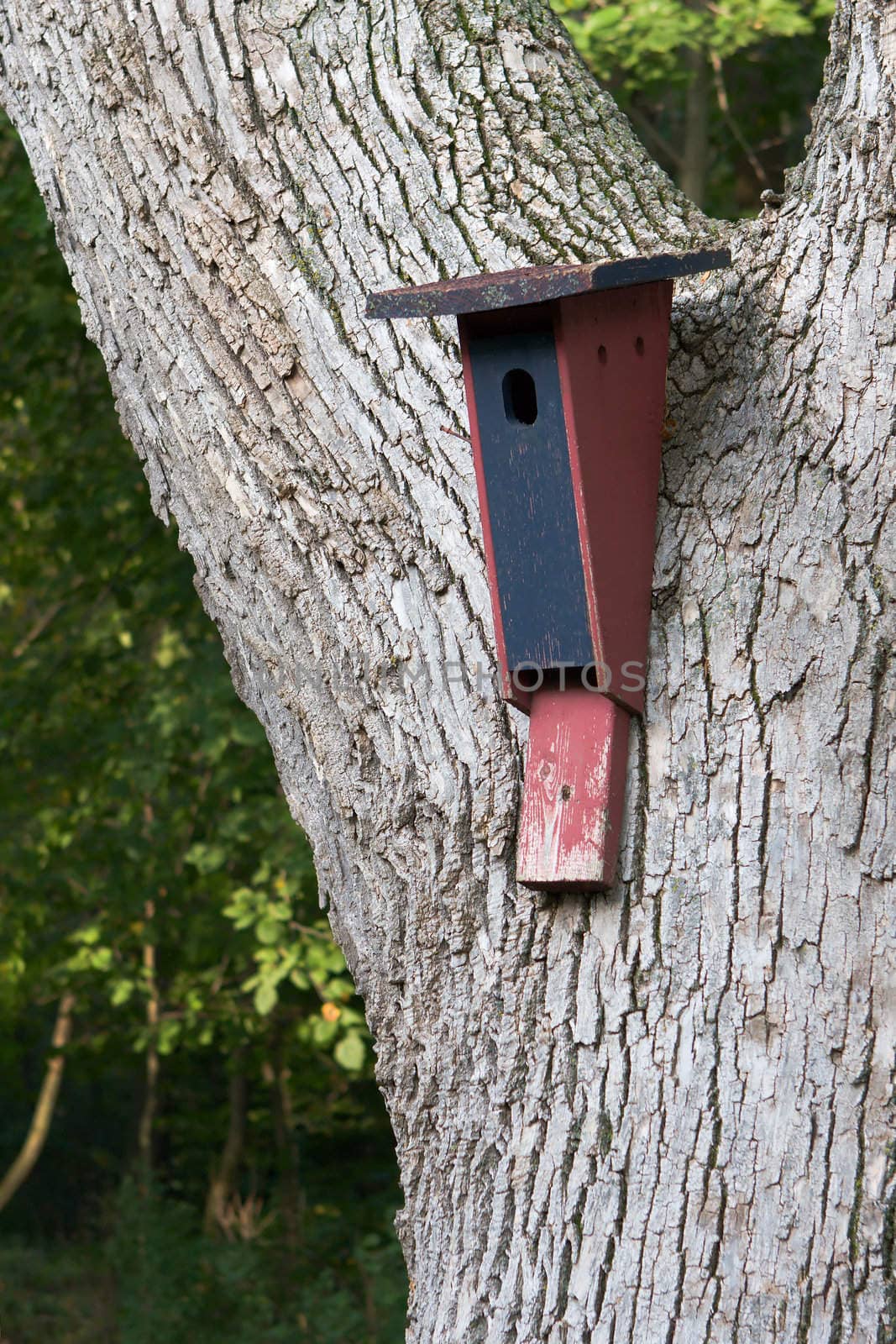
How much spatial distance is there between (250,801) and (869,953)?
4.46 meters

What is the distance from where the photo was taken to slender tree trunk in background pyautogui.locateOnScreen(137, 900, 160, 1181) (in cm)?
635

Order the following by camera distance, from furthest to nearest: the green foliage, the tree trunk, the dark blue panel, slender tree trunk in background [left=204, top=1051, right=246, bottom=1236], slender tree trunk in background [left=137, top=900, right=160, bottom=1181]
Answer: slender tree trunk in background [left=204, top=1051, right=246, bottom=1236], the tree trunk, slender tree trunk in background [left=137, top=900, right=160, bottom=1181], the green foliage, the dark blue panel

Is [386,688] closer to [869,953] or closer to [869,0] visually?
[869,953]

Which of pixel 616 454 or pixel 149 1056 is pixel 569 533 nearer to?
pixel 616 454

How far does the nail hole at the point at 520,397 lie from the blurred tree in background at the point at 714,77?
3687 millimetres

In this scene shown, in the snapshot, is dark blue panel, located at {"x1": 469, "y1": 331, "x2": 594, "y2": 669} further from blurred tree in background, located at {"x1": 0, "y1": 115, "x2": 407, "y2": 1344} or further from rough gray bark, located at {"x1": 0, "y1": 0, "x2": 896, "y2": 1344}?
blurred tree in background, located at {"x1": 0, "y1": 115, "x2": 407, "y2": 1344}

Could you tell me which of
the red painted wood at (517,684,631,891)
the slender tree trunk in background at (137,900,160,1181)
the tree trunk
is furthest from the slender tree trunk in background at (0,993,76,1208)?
the red painted wood at (517,684,631,891)

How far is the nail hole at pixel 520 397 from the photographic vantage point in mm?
1337

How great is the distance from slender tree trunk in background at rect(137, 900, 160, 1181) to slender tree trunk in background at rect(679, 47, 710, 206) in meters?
4.25

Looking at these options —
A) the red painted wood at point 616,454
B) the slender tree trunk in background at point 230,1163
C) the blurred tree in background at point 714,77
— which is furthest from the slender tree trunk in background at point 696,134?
the slender tree trunk in background at point 230,1163

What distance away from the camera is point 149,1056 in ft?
28.2

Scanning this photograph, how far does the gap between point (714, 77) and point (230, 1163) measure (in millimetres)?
7073

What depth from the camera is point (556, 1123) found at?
129 cm

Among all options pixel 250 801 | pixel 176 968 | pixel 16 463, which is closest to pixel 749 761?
pixel 250 801
